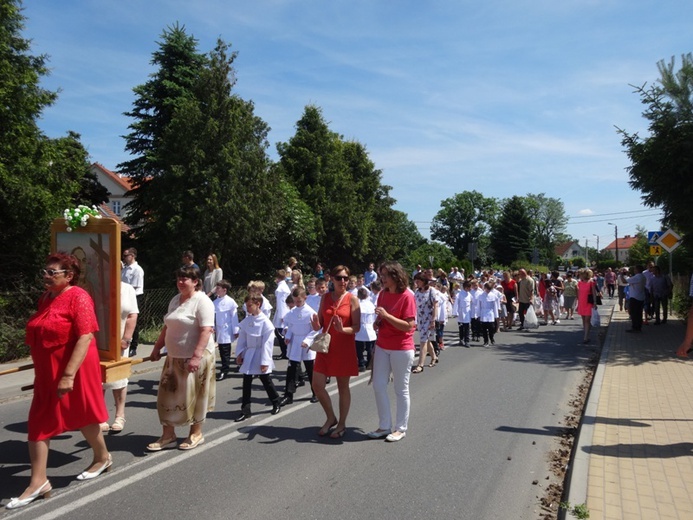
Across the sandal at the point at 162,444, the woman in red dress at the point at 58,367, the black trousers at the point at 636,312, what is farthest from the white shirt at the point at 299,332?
the black trousers at the point at 636,312

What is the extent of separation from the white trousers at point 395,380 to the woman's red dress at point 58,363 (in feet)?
9.31

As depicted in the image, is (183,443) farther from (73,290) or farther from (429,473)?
(429,473)

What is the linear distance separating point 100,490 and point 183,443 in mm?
1162

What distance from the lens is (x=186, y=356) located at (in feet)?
18.4

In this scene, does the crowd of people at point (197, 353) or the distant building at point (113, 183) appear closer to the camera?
the crowd of people at point (197, 353)

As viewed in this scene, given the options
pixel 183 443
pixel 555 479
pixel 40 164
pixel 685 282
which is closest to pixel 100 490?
pixel 183 443

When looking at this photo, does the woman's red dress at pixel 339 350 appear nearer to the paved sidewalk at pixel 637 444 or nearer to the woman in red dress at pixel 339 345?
the woman in red dress at pixel 339 345

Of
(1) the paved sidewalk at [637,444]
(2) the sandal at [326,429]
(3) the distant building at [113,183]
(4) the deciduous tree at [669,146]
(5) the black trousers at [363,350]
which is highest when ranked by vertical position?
(3) the distant building at [113,183]

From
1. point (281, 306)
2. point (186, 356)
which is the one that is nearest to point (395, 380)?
point (186, 356)

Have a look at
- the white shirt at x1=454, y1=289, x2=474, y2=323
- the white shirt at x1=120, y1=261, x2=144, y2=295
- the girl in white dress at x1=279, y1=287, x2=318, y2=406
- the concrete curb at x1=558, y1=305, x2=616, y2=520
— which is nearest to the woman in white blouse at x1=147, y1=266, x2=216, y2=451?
the girl in white dress at x1=279, y1=287, x2=318, y2=406

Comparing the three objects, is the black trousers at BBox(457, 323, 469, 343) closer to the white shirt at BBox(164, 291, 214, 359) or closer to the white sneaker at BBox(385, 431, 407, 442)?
the white sneaker at BBox(385, 431, 407, 442)

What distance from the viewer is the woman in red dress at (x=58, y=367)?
454cm

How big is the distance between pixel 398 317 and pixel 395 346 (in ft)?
1.02

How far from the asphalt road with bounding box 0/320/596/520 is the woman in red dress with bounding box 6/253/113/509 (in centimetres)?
36
